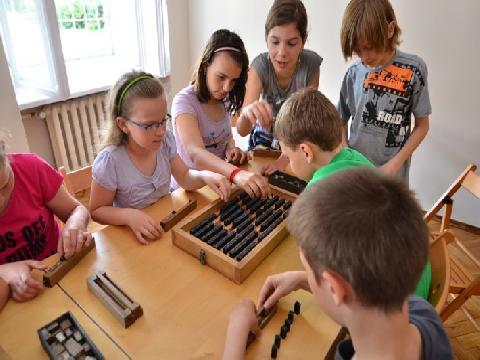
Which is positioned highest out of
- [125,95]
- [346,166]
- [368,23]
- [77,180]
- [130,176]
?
[368,23]

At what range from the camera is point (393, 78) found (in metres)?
1.84

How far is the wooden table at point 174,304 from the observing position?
928mm

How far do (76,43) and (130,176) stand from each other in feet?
8.02

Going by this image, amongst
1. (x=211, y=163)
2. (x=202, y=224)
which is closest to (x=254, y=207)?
(x=202, y=224)

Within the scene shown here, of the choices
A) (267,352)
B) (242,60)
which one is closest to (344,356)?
(267,352)

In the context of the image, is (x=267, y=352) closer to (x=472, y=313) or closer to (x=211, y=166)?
(x=211, y=166)

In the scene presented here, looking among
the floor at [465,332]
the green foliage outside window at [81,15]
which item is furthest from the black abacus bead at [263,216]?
the green foliage outside window at [81,15]

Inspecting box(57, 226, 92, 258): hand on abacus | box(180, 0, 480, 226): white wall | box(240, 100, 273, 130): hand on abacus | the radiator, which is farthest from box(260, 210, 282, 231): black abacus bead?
the radiator

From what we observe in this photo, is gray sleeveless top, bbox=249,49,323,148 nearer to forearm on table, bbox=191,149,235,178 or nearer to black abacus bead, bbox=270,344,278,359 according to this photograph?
forearm on table, bbox=191,149,235,178

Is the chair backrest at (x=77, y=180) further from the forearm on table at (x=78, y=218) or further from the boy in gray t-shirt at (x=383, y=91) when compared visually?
the boy in gray t-shirt at (x=383, y=91)

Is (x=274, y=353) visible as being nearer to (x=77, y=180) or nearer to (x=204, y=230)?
(x=204, y=230)

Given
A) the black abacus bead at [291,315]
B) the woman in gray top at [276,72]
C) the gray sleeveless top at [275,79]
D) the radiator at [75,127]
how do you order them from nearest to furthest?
the black abacus bead at [291,315], the woman in gray top at [276,72], the gray sleeveless top at [275,79], the radiator at [75,127]

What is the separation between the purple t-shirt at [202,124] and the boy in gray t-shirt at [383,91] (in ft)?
2.33

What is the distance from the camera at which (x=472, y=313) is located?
2148mm
